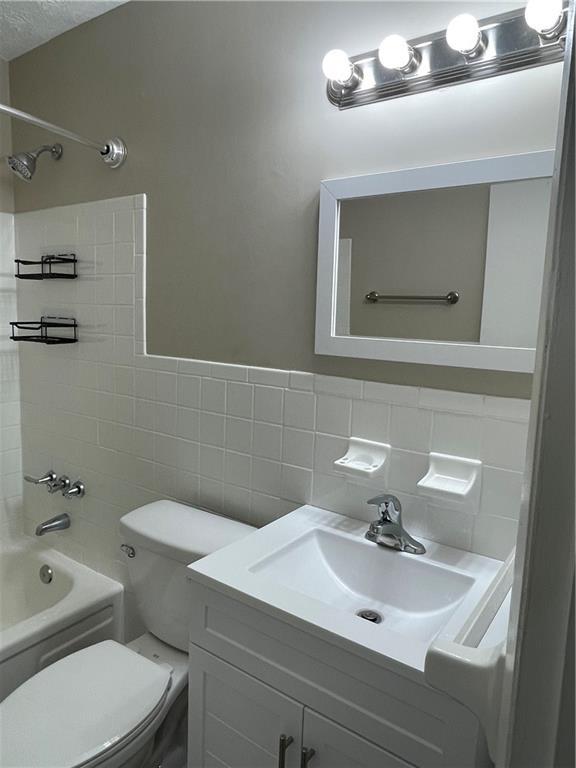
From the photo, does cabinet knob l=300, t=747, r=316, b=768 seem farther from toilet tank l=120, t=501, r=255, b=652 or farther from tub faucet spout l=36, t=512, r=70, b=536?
tub faucet spout l=36, t=512, r=70, b=536

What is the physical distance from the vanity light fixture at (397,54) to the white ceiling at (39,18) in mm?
1127

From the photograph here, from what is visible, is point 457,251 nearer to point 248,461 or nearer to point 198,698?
point 248,461

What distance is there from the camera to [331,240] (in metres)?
1.41

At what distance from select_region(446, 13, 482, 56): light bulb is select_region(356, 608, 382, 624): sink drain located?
4.13 ft

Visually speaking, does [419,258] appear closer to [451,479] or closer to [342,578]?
[451,479]

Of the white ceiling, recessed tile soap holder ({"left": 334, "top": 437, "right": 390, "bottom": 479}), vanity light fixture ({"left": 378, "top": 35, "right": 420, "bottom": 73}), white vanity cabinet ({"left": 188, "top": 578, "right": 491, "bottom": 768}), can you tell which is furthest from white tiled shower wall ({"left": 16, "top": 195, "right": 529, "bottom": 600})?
vanity light fixture ({"left": 378, "top": 35, "right": 420, "bottom": 73})

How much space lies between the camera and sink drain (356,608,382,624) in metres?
1.22

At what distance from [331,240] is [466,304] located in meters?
0.40

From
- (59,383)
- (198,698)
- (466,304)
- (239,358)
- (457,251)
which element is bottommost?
(198,698)

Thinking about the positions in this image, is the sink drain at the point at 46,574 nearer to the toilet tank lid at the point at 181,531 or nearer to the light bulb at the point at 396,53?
the toilet tank lid at the point at 181,531

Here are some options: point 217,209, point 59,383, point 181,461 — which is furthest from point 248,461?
point 59,383

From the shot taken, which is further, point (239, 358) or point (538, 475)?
point (239, 358)

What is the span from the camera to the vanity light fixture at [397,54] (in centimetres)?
118

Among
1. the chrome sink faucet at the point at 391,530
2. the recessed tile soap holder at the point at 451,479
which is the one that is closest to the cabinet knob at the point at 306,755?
the chrome sink faucet at the point at 391,530
